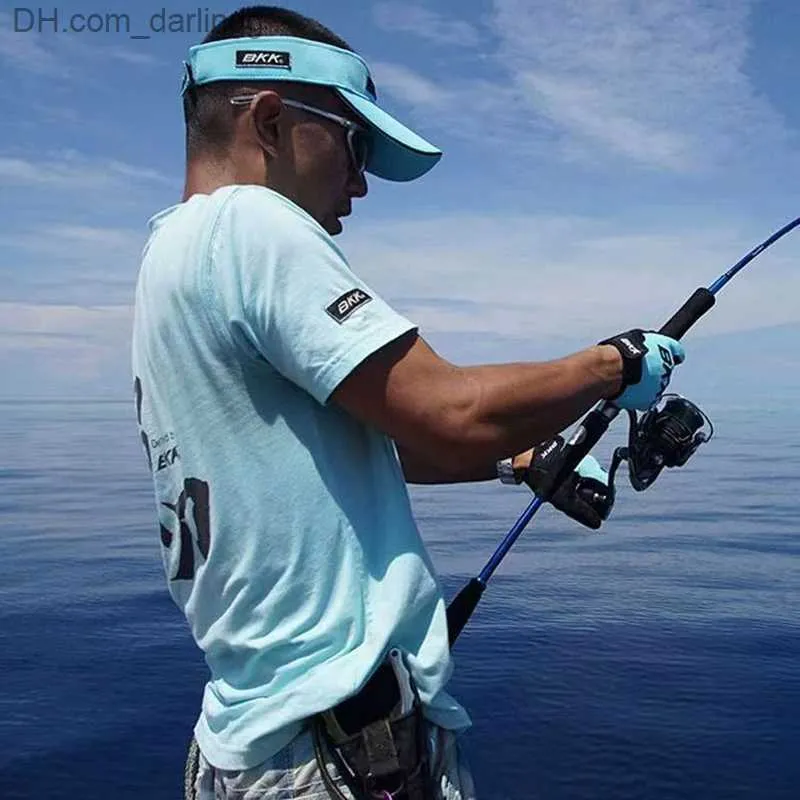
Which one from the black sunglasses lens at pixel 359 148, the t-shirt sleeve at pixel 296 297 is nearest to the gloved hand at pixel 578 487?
the black sunglasses lens at pixel 359 148

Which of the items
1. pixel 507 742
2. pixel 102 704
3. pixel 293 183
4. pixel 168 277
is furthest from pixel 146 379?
pixel 102 704

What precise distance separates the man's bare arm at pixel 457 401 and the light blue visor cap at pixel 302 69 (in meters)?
0.57

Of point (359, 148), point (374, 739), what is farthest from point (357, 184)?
point (374, 739)

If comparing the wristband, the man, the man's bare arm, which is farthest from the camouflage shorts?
the wristband

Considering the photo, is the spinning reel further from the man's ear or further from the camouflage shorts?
the man's ear

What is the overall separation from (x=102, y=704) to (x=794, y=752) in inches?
150

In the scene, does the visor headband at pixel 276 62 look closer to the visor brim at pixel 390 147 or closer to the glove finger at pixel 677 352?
the visor brim at pixel 390 147

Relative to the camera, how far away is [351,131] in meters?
2.29

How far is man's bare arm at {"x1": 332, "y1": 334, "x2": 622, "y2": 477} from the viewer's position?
6.59ft

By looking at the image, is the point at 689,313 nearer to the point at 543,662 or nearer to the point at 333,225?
the point at 333,225

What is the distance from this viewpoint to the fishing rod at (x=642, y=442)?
3.20 m

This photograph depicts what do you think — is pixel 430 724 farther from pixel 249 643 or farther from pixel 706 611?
pixel 706 611

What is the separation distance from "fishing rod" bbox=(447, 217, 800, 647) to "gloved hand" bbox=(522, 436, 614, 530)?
4 centimetres

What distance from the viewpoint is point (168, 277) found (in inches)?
83.3
